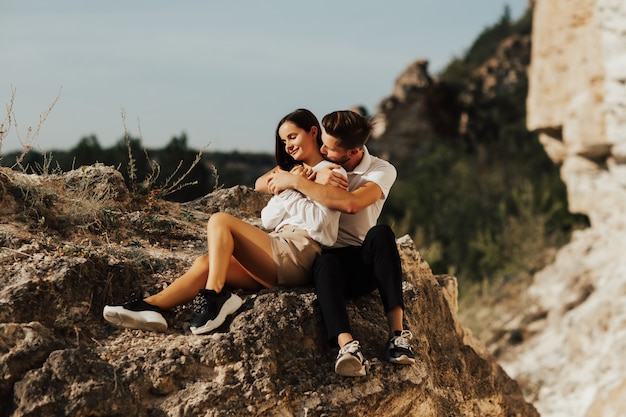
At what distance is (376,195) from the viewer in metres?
4.19

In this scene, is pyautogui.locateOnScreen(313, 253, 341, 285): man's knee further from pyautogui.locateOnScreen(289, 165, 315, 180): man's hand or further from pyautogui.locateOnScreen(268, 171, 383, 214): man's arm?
pyautogui.locateOnScreen(289, 165, 315, 180): man's hand

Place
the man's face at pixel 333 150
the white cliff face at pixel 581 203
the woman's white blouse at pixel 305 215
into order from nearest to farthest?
1. the woman's white blouse at pixel 305 215
2. the man's face at pixel 333 150
3. the white cliff face at pixel 581 203

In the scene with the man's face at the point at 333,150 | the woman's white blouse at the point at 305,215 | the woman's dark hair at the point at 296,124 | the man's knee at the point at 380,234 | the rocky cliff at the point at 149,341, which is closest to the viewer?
the rocky cliff at the point at 149,341

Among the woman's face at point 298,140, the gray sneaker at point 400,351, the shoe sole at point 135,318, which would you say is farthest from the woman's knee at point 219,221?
the gray sneaker at point 400,351

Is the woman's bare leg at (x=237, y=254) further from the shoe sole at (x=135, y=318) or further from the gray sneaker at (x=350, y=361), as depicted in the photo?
the gray sneaker at (x=350, y=361)

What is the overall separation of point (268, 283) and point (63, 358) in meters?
1.02

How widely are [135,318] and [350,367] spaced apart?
920 millimetres

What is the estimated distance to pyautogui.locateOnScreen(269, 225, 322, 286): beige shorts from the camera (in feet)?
13.2

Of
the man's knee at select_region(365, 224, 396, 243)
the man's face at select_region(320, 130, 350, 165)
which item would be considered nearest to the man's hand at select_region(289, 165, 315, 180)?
the man's face at select_region(320, 130, 350, 165)

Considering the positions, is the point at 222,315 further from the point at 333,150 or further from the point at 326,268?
the point at 333,150

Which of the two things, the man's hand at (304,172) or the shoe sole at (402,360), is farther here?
the man's hand at (304,172)

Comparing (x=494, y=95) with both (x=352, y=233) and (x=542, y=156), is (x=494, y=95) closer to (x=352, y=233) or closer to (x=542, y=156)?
(x=542, y=156)

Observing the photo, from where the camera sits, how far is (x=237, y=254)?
4051 millimetres

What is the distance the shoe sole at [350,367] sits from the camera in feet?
12.0
